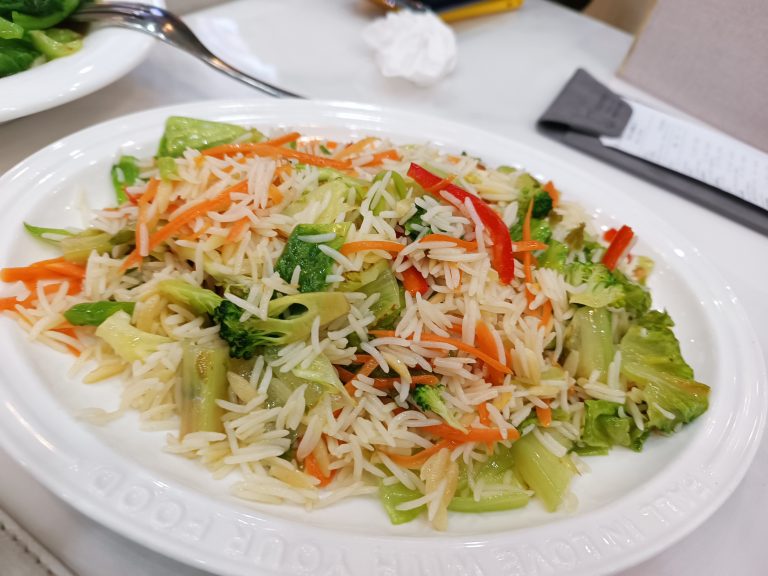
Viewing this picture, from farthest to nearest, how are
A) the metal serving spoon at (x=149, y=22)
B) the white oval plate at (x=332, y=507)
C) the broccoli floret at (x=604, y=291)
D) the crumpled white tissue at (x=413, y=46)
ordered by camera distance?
the crumpled white tissue at (x=413, y=46) < the metal serving spoon at (x=149, y=22) < the broccoli floret at (x=604, y=291) < the white oval plate at (x=332, y=507)

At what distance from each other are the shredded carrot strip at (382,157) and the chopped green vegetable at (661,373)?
103cm

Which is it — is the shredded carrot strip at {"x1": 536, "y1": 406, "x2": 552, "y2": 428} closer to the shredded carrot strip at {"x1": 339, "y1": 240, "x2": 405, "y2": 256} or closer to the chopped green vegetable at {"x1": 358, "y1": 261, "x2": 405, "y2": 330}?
the chopped green vegetable at {"x1": 358, "y1": 261, "x2": 405, "y2": 330}

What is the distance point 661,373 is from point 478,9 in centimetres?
353

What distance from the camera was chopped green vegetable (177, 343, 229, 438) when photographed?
1492 mm

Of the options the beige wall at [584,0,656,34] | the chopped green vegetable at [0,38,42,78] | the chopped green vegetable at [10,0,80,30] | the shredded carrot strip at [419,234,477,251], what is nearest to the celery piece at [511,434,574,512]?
the shredded carrot strip at [419,234,477,251]

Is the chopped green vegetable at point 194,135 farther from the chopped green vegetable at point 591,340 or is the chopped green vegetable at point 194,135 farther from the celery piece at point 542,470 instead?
the celery piece at point 542,470

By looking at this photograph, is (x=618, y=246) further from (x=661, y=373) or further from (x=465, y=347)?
(x=465, y=347)

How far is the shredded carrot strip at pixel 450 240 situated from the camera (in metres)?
1.62

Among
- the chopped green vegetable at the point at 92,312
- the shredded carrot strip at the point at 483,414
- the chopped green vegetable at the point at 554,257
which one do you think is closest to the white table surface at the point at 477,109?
the chopped green vegetable at the point at 92,312

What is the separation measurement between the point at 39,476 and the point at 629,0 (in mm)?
5713

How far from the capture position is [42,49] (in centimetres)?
229

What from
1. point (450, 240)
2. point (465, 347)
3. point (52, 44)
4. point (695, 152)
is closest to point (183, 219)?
point (450, 240)

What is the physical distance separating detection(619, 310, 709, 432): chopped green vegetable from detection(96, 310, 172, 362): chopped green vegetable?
4.76 feet

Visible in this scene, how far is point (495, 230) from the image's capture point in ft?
5.62
